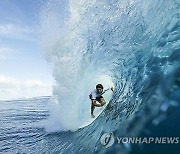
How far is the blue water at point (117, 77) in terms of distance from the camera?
34.0ft

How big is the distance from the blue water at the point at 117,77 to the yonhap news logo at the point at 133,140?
5.9 inches

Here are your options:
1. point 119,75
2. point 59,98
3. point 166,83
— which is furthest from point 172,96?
point 59,98

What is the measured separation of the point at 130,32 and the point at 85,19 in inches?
125

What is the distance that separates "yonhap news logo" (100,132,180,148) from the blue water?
5.9 inches

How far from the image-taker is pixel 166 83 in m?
10.5

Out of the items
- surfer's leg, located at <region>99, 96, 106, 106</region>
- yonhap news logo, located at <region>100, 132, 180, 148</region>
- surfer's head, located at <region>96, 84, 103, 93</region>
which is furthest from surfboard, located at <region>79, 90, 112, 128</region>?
yonhap news logo, located at <region>100, 132, 180, 148</region>

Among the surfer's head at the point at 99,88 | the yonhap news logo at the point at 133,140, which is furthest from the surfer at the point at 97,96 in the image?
the yonhap news logo at the point at 133,140

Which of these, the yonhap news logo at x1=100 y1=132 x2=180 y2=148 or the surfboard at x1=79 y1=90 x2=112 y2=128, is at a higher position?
the surfboard at x1=79 y1=90 x2=112 y2=128

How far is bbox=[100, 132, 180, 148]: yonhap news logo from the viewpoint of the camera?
31.1ft

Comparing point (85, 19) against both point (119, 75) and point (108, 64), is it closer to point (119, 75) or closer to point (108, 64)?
point (108, 64)

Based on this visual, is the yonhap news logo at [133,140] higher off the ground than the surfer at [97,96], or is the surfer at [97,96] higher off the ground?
the surfer at [97,96]

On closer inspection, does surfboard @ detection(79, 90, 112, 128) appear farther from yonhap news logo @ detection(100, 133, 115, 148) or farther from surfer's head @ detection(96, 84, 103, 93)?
yonhap news logo @ detection(100, 133, 115, 148)

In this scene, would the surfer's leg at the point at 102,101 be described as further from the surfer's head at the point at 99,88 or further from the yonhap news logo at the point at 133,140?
the yonhap news logo at the point at 133,140

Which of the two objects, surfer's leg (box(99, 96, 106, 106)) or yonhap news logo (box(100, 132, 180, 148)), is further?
surfer's leg (box(99, 96, 106, 106))
